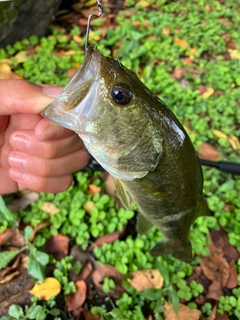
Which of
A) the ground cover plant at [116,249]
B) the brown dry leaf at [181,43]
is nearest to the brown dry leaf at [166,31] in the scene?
the brown dry leaf at [181,43]

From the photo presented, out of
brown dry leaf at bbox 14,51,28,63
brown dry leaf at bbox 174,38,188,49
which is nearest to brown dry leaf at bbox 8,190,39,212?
brown dry leaf at bbox 14,51,28,63

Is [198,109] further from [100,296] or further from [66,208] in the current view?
[100,296]

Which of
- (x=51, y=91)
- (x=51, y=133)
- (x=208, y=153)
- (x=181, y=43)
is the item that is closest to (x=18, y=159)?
(x=51, y=133)

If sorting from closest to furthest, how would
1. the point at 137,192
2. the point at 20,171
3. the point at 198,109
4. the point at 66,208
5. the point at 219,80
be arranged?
the point at 137,192
the point at 20,171
the point at 66,208
the point at 198,109
the point at 219,80

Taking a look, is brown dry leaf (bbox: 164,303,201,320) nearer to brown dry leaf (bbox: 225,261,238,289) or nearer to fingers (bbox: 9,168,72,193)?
brown dry leaf (bbox: 225,261,238,289)

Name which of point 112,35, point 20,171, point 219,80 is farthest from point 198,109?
point 20,171

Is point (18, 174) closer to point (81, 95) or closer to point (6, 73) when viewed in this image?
point (81, 95)

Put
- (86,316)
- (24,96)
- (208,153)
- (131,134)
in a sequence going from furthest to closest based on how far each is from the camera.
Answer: (208,153) < (86,316) < (24,96) < (131,134)
